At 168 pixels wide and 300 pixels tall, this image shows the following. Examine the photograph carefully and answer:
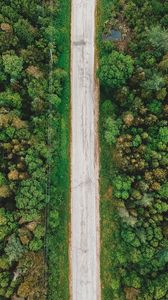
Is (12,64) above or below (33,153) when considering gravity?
above

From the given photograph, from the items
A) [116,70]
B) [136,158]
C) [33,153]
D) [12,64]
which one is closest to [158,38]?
[116,70]

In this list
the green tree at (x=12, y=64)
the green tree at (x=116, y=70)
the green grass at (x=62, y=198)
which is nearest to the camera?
the green grass at (x=62, y=198)

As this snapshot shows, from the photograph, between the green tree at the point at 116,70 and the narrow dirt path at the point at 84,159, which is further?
the green tree at the point at 116,70

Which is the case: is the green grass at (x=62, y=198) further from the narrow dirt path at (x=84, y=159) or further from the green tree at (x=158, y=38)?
the green tree at (x=158, y=38)

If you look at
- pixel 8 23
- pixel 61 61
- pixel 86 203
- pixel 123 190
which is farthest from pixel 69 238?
pixel 8 23

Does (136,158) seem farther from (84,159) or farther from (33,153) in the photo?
(33,153)

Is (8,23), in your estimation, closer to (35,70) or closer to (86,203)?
(35,70)

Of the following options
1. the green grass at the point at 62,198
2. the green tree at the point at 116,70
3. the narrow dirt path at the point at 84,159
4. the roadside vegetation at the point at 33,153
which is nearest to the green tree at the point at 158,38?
the green tree at the point at 116,70

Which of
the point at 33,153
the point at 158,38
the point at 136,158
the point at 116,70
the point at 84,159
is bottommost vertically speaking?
the point at 84,159
